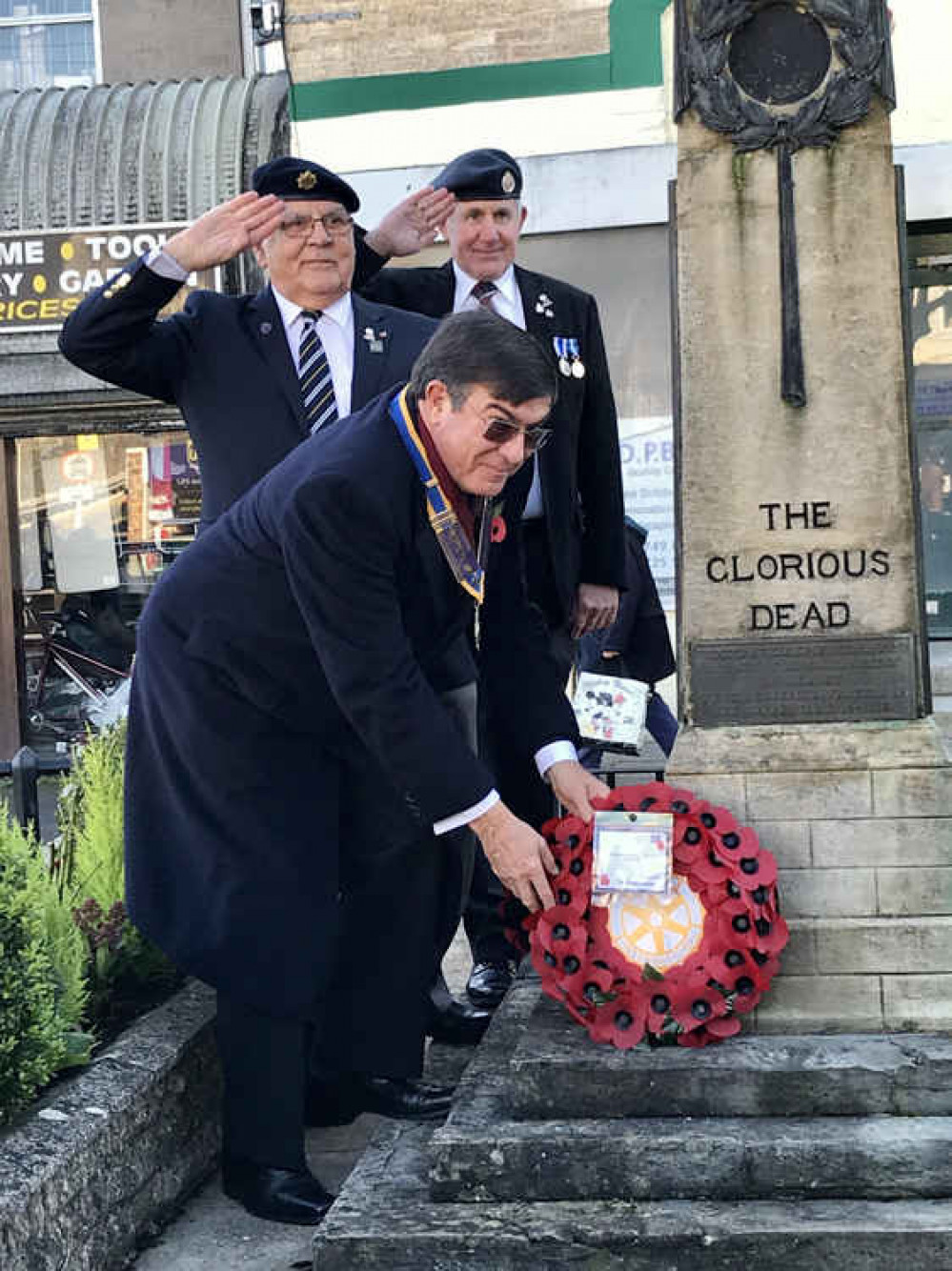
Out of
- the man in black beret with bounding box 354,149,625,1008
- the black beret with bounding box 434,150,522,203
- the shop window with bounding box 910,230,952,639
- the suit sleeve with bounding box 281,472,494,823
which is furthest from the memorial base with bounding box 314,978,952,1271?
the shop window with bounding box 910,230,952,639

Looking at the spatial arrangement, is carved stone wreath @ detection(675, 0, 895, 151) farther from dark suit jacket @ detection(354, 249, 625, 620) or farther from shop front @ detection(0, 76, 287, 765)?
shop front @ detection(0, 76, 287, 765)

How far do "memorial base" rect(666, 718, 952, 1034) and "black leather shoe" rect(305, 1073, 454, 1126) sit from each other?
2.47 ft

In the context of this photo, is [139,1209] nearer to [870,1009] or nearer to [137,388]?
[870,1009]

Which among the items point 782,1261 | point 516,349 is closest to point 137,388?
point 516,349

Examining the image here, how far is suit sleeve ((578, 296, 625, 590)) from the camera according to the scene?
491 cm

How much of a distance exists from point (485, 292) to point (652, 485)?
20.0ft

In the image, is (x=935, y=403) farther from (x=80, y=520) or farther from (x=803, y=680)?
(x=803, y=680)

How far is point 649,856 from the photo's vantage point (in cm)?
389

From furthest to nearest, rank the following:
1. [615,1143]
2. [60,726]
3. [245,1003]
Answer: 1. [60,726]
2. [245,1003]
3. [615,1143]

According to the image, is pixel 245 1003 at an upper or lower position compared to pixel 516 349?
lower

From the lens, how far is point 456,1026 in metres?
4.74

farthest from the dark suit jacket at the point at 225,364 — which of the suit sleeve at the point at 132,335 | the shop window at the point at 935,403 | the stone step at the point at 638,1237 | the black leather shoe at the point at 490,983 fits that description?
the shop window at the point at 935,403

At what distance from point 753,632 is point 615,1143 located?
122 centimetres

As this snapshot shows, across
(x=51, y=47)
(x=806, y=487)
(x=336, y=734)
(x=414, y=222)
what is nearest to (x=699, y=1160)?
(x=336, y=734)
